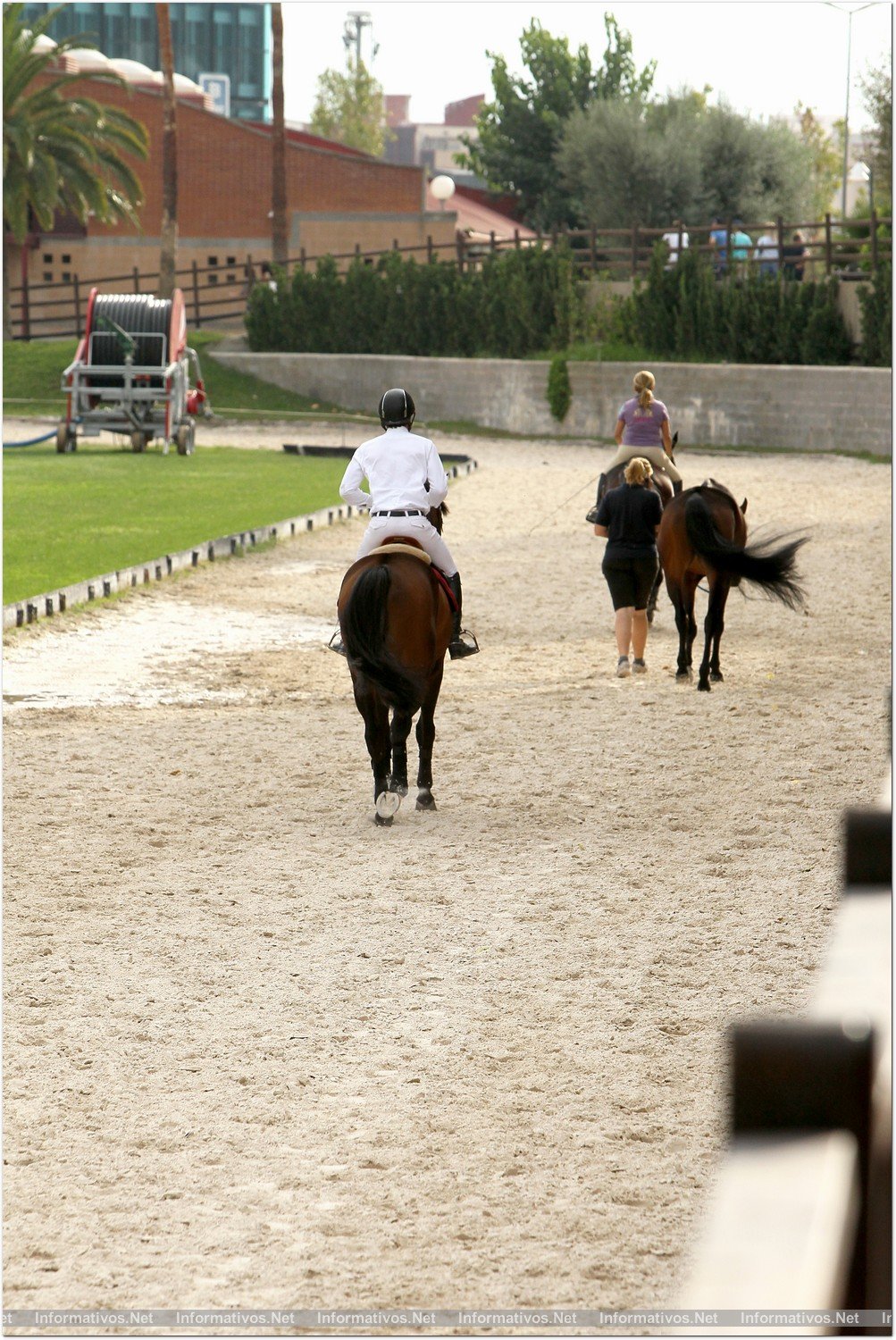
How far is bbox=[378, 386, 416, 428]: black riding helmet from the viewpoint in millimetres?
8508

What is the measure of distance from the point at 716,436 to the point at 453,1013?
2990 centimetres

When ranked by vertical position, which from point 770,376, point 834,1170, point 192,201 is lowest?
point 834,1170

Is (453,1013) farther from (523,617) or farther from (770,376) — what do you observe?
(770,376)

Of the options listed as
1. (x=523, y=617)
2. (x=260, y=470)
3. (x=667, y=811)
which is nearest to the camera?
(x=667, y=811)

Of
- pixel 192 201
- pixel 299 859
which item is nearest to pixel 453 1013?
pixel 299 859

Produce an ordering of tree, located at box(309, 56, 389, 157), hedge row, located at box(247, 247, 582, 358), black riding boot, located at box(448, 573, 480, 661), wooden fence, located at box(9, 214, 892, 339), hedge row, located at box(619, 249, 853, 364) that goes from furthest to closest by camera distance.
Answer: tree, located at box(309, 56, 389, 157) → hedge row, located at box(247, 247, 582, 358) → wooden fence, located at box(9, 214, 892, 339) → hedge row, located at box(619, 249, 853, 364) → black riding boot, located at box(448, 573, 480, 661)

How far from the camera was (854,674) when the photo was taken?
12273mm

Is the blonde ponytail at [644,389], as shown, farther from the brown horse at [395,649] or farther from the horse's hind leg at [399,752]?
the horse's hind leg at [399,752]

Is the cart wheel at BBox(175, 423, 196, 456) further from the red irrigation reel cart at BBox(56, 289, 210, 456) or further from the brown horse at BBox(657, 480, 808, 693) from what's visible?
the brown horse at BBox(657, 480, 808, 693)

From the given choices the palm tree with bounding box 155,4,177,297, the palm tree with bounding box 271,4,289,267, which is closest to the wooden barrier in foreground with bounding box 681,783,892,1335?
the palm tree with bounding box 155,4,177,297

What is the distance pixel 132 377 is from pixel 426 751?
23921 millimetres

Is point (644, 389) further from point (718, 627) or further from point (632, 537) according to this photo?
point (718, 627)

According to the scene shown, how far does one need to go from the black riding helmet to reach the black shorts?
3.59 meters

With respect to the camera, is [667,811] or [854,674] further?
[854,674]
